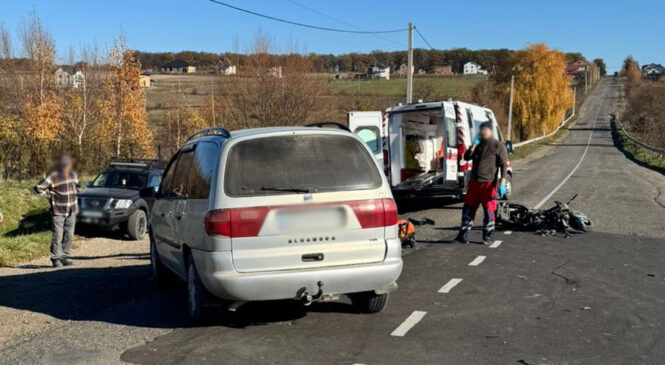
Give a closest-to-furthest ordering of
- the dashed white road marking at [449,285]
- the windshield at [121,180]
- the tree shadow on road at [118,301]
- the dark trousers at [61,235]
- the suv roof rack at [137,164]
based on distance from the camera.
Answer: the tree shadow on road at [118,301], the dashed white road marking at [449,285], the dark trousers at [61,235], the windshield at [121,180], the suv roof rack at [137,164]

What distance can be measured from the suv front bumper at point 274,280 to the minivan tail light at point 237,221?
18 centimetres

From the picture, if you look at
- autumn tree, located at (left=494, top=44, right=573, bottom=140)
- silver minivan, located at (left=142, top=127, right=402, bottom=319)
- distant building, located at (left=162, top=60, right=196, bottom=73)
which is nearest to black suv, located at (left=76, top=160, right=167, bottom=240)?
silver minivan, located at (left=142, top=127, right=402, bottom=319)

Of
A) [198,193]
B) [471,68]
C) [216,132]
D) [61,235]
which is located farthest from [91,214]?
[471,68]

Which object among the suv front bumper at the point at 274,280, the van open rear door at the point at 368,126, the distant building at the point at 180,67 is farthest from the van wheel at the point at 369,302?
the distant building at the point at 180,67

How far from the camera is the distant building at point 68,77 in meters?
31.6

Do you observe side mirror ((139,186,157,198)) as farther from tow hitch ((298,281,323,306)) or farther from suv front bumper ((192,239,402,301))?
tow hitch ((298,281,323,306))

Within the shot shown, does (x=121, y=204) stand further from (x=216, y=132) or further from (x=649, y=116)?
(x=649, y=116)

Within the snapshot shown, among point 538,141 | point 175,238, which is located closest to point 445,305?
point 175,238

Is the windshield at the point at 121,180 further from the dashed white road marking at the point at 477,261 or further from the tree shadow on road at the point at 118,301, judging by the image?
the dashed white road marking at the point at 477,261

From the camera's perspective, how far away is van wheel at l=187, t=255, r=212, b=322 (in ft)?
17.5

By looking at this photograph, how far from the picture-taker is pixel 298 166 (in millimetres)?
5309

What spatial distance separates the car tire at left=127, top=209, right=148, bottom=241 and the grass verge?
1411 mm

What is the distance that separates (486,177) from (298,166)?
4820 millimetres

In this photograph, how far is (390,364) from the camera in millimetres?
4527
